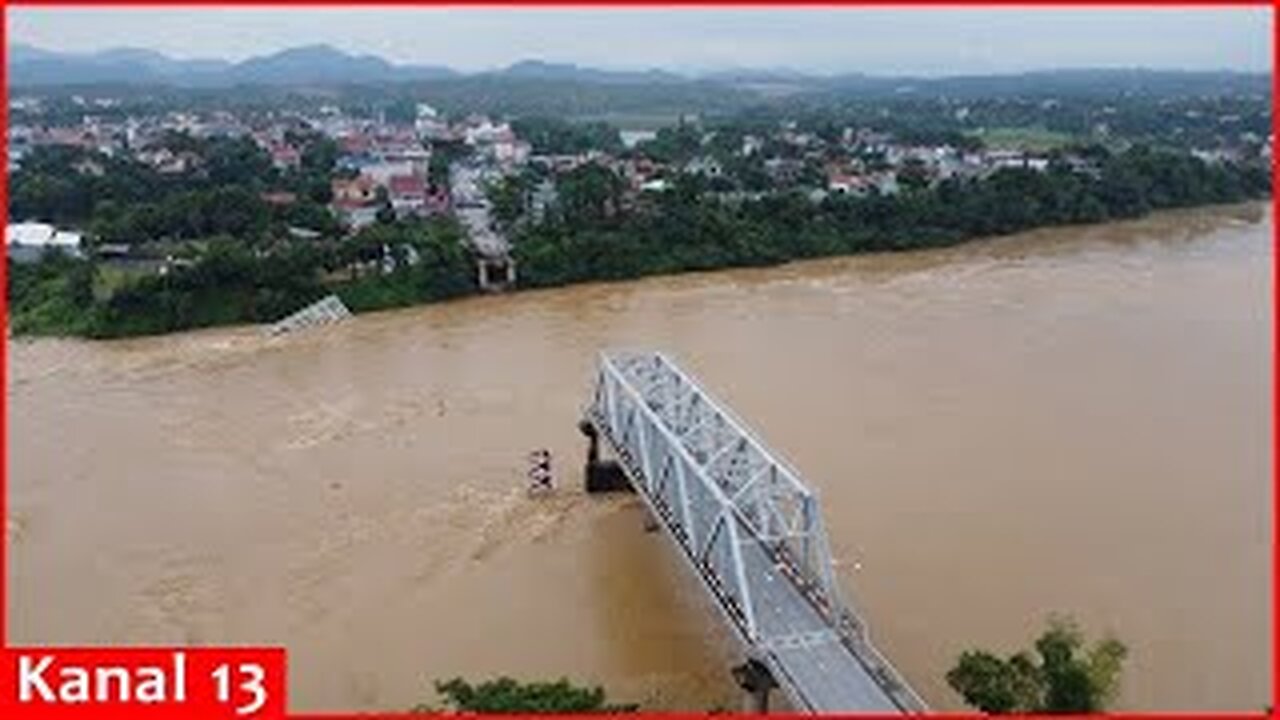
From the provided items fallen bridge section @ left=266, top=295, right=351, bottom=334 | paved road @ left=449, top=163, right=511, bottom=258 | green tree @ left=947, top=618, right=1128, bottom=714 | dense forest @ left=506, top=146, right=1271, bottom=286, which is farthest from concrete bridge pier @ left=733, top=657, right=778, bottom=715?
paved road @ left=449, top=163, right=511, bottom=258

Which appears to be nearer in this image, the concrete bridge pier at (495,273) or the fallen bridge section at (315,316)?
the fallen bridge section at (315,316)

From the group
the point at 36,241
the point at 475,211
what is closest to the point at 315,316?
the point at 36,241

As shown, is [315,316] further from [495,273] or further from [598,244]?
[598,244]

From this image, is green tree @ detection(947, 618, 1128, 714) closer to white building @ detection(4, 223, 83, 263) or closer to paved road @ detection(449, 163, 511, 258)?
paved road @ detection(449, 163, 511, 258)

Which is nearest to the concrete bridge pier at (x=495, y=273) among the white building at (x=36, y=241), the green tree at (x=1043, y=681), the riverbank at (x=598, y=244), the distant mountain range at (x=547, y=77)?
the riverbank at (x=598, y=244)

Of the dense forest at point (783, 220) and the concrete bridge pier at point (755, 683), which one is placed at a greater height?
the dense forest at point (783, 220)

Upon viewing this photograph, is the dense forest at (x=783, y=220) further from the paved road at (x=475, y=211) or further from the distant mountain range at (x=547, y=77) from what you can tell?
the distant mountain range at (x=547, y=77)

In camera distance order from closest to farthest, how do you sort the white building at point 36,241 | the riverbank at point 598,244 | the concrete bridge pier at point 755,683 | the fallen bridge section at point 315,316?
the concrete bridge pier at point 755,683 → the fallen bridge section at point 315,316 → the riverbank at point 598,244 → the white building at point 36,241
